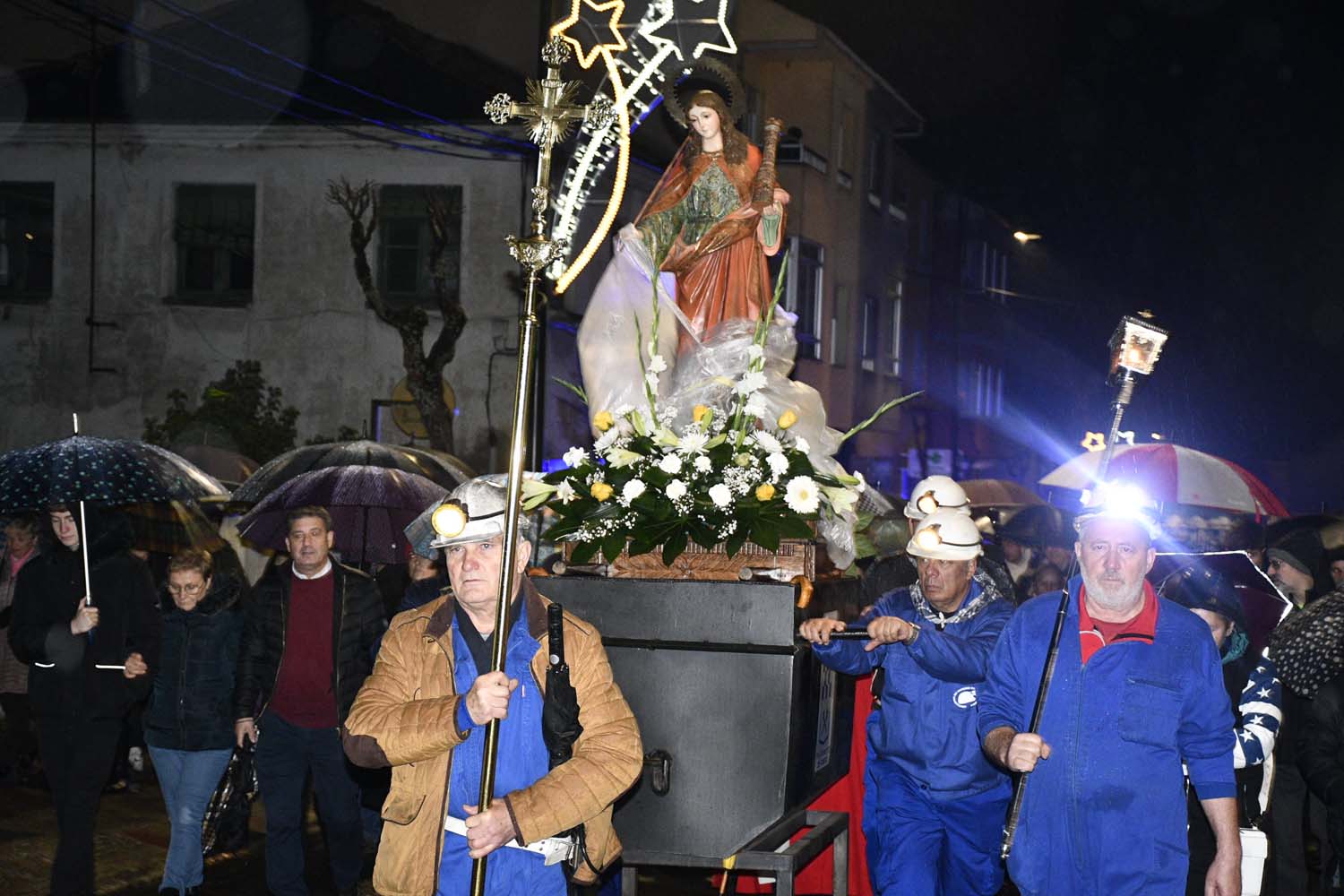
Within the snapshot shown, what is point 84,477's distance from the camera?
26.2 feet

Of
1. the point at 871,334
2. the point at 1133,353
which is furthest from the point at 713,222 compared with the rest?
the point at 871,334

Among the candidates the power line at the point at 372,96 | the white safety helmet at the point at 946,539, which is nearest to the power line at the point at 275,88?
the power line at the point at 372,96

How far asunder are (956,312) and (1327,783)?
38.9 metres

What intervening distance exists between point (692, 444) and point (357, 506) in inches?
194

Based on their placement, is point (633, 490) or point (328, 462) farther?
point (328, 462)

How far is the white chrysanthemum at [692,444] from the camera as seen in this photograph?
628cm

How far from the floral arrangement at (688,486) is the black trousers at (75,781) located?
3067mm

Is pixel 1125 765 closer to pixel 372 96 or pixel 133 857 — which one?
pixel 133 857

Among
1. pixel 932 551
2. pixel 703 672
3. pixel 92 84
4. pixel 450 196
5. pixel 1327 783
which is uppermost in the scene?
pixel 92 84

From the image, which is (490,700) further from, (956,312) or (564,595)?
(956,312)

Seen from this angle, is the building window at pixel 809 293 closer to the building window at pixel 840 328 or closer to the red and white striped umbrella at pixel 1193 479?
the building window at pixel 840 328

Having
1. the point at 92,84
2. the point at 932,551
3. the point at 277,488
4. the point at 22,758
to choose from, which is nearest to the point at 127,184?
the point at 92,84

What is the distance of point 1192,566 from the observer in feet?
22.5

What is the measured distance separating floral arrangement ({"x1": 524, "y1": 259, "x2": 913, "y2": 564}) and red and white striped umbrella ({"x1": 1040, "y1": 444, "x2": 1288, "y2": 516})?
4.86 meters
